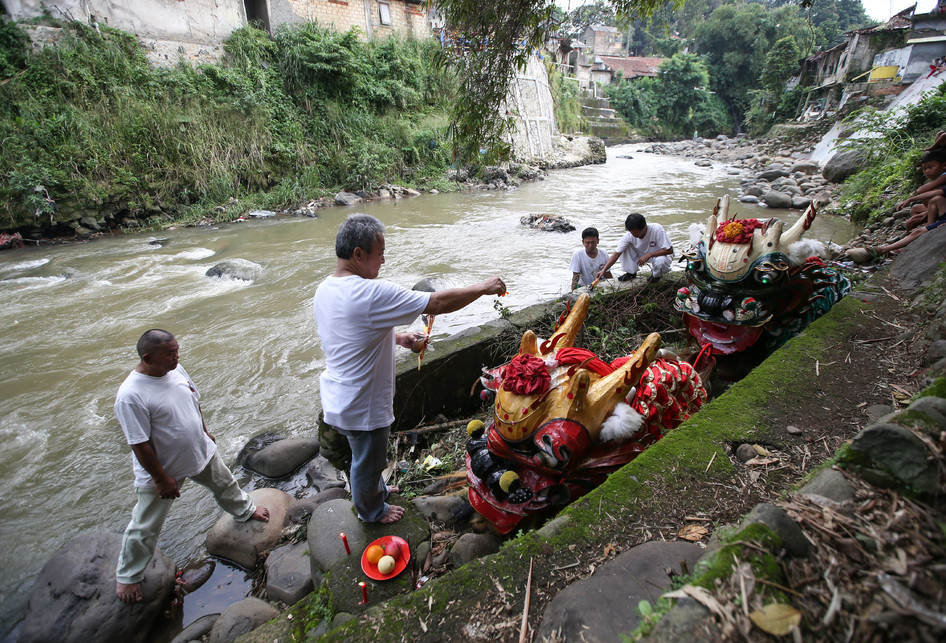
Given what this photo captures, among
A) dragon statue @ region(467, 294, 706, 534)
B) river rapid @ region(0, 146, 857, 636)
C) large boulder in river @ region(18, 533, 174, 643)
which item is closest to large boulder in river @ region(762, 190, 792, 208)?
river rapid @ region(0, 146, 857, 636)

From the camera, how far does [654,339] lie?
2299 mm

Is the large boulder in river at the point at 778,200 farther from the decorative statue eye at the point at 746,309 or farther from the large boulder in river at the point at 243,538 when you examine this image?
the large boulder in river at the point at 243,538

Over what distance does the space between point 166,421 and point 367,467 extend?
52.2 inches

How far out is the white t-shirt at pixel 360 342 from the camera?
226 centimetres

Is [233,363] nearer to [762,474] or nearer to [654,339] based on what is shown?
[654,339]

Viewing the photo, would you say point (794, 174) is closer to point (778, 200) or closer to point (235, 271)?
point (778, 200)

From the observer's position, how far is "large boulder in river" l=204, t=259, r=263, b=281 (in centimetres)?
959

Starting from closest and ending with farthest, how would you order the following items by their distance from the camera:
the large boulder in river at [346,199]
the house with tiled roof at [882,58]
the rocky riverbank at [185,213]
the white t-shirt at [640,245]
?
the white t-shirt at [640,245] → the rocky riverbank at [185,213] → the large boulder in river at [346,199] → the house with tiled roof at [882,58]

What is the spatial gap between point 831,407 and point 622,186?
19.9 metres

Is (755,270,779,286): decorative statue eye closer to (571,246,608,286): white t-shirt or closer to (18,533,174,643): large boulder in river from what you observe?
(571,246,608,286): white t-shirt

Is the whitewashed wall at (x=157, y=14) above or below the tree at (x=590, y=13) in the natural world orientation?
above

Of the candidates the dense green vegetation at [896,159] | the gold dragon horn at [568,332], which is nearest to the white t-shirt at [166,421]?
the gold dragon horn at [568,332]

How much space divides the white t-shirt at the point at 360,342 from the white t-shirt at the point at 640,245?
393cm

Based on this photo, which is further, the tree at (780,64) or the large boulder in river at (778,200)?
the tree at (780,64)
